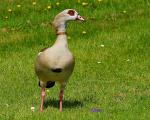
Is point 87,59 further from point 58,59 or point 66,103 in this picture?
point 58,59

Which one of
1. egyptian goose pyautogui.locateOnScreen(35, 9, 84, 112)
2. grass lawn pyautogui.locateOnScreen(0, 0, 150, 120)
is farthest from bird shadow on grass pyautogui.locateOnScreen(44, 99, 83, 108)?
egyptian goose pyautogui.locateOnScreen(35, 9, 84, 112)

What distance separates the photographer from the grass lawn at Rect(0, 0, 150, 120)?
34.6 ft

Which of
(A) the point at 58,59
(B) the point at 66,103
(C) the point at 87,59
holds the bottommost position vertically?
(C) the point at 87,59

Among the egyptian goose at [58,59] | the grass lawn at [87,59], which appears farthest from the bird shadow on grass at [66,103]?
the egyptian goose at [58,59]

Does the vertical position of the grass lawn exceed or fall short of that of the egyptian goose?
it falls short

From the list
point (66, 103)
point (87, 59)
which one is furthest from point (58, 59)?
point (87, 59)

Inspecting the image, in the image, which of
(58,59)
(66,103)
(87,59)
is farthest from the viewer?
(87,59)

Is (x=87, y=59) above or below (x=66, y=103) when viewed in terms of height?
below

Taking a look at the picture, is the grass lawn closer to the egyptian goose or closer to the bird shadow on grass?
the bird shadow on grass

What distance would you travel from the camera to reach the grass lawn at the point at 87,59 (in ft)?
34.6

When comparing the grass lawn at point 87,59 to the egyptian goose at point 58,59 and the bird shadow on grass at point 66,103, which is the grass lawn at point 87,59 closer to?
the bird shadow on grass at point 66,103

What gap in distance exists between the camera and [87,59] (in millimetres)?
15281

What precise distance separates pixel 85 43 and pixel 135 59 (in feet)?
6.50

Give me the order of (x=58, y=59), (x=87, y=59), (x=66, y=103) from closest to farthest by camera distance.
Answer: (x=58, y=59) → (x=66, y=103) → (x=87, y=59)
